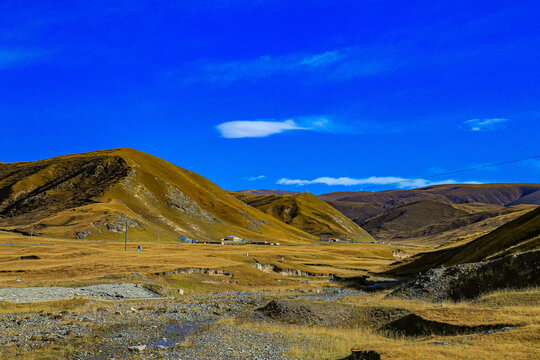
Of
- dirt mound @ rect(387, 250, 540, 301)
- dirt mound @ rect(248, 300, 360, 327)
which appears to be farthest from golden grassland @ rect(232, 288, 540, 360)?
dirt mound @ rect(387, 250, 540, 301)

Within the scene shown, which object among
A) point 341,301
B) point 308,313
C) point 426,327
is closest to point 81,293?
point 308,313

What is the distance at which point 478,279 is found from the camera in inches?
1438

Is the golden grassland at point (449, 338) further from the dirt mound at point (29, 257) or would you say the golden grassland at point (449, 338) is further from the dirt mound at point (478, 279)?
the dirt mound at point (29, 257)

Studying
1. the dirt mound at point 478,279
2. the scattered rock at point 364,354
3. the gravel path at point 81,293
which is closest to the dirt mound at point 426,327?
the scattered rock at point 364,354

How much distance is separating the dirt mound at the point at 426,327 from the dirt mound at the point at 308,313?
4612mm

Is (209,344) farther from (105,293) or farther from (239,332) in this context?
(105,293)

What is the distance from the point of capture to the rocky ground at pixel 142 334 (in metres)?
23.1

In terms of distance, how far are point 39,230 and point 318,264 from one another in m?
95.9

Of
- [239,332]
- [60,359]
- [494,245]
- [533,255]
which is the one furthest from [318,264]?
[60,359]

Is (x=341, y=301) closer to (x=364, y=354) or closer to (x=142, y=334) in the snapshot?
(x=142, y=334)

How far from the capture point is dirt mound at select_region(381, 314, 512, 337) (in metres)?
20.9

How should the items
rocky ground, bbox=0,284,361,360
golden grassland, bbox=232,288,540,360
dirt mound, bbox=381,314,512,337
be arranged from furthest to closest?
rocky ground, bbox=0,284,361,360 → dirt mound, bbox=381,314,512,337 → golden grassland, bbox=232,288,540,360

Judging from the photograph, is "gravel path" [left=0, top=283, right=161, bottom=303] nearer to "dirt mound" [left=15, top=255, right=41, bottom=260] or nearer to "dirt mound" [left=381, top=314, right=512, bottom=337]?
"dirt mound" [left=381, top=314, right=512, bottom=337]

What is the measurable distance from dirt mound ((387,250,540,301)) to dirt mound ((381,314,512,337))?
11990 millimetres
